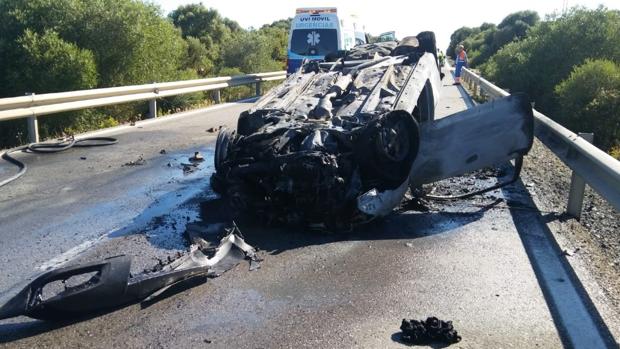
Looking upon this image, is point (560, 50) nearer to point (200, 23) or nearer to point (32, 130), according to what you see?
point (32, 130)

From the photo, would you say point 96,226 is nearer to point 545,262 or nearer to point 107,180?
point 107,180

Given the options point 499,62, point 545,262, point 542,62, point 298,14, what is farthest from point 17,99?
point 499,62

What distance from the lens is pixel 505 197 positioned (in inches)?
267

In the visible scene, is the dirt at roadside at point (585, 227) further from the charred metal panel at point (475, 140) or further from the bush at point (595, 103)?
the bush at point (595, 103)

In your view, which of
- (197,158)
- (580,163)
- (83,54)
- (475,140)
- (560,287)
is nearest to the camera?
(560,287)

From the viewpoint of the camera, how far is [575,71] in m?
14.0

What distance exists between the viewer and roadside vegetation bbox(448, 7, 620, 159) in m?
12.3

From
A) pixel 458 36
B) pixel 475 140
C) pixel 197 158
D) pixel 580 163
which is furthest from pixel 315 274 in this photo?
pixel 458 36

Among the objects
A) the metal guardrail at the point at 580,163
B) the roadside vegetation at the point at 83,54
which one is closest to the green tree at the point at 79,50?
the roadside vegetation at the point at 83,54

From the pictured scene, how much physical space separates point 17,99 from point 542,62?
1453cm

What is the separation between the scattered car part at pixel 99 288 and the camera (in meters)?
3.62

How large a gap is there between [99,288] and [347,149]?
280cm

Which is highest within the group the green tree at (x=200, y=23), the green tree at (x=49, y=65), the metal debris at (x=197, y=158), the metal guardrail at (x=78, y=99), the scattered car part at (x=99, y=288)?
the green tree at (x=200, y=23)

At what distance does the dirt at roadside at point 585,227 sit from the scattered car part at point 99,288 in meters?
2.91
